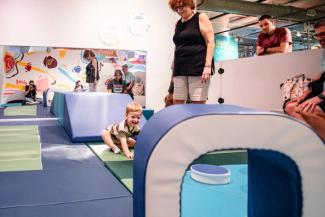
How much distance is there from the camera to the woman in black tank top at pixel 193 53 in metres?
2.26

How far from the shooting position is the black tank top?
7.48ft

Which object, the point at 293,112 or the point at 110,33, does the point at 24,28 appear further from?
the point at 293,112

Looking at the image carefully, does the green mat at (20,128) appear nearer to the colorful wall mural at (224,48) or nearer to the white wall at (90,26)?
the white wall at (90,26)

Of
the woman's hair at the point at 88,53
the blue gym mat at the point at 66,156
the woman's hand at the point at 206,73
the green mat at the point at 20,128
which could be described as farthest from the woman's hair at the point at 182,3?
the woman's hair at the point at 88,53

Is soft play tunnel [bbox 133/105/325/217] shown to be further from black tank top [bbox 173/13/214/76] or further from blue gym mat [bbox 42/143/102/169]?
blue gym mat [bbox 42/143/102/169]

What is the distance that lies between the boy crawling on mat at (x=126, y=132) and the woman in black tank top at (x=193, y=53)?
47 centimetres

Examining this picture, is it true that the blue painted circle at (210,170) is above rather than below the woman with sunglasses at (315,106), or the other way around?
below

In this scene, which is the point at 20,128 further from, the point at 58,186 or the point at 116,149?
the point at 58,186

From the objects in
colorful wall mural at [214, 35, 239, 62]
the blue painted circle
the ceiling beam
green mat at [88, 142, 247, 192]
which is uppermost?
the ceiling beam

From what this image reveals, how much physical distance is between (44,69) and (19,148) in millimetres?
1945

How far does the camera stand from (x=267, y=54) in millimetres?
3945

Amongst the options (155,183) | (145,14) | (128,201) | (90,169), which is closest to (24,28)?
(145,14)

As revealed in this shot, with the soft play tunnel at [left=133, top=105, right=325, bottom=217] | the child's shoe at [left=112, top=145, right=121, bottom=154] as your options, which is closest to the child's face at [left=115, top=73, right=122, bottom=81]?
the child's shoe at [left=112, top=145, right=121, bottom=154]

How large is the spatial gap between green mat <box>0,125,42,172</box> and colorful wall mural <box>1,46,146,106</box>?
857 millimetres
